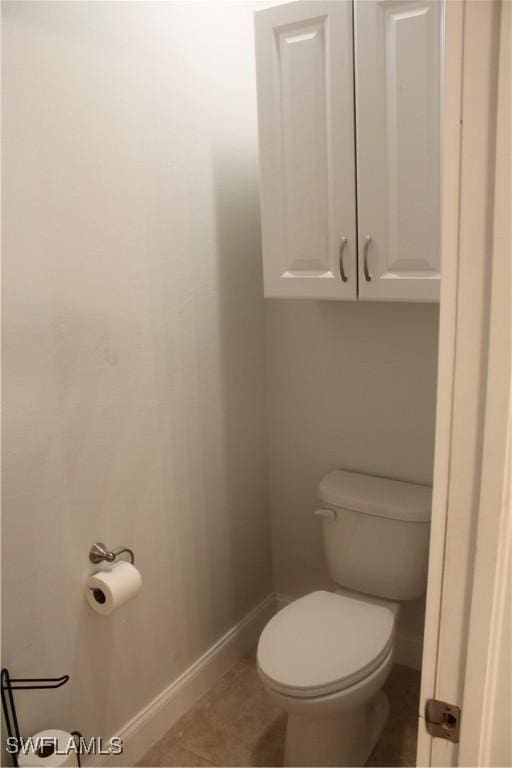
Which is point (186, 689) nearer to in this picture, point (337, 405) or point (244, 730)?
point (244, 730)

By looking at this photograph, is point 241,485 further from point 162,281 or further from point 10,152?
point 10,152

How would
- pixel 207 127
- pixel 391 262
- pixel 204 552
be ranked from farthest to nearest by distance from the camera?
1. pixel 204 552
2. pixel 207 127
3. pixel 391 262

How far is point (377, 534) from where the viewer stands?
201 cm

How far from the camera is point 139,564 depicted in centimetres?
184

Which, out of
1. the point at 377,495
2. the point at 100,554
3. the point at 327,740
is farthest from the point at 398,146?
the point at 327,740

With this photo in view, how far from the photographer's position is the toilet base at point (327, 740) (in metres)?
1.79

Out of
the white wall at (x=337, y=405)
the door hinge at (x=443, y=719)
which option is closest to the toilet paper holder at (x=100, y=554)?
the white wall at (x=337, y=405)

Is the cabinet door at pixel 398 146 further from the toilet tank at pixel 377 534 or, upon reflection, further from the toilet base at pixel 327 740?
the toilet base at pixel 327 740

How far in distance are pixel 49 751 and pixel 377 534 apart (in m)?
1.08

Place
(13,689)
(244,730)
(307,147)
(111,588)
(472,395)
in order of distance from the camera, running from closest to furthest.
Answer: (472,395), (13,689), (111,588), (307,147), (244,730)

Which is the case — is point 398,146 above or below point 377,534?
above

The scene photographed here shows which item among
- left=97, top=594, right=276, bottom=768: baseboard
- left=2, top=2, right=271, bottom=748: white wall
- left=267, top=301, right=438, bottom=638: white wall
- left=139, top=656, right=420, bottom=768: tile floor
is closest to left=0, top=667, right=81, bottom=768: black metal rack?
left=2, top=2, right=271, bottom=748: white wall

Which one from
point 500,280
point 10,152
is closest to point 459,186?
point 500,280

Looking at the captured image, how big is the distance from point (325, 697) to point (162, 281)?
1.20 m
